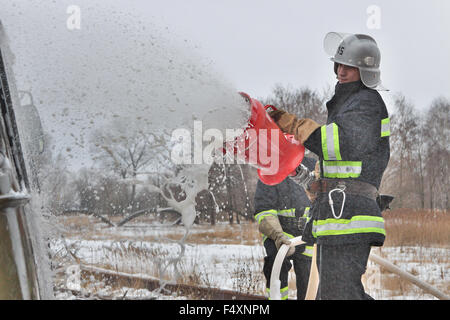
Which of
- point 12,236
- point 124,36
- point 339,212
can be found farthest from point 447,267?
point 12,236

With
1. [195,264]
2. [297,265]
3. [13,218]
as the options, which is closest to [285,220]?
[297,265]

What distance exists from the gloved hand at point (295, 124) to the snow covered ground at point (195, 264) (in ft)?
8.33

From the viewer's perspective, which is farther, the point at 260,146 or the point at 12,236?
the point at 260,146

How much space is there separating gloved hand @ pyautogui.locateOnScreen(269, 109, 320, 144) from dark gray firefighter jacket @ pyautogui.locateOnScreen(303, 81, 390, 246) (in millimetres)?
48

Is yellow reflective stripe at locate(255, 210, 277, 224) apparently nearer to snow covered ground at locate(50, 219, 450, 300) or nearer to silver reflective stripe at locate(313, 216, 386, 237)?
silver reflective stripe at locate(313, 216, 386, 237)

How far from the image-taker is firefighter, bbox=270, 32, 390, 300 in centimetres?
246

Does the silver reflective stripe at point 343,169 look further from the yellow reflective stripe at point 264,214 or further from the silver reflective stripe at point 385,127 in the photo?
the yellow reflective stripe at point 264,214

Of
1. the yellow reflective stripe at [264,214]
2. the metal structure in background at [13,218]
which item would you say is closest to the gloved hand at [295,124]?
the yellow reflective stripe at [264,214]

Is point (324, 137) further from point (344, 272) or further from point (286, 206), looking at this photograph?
point (286, 206)

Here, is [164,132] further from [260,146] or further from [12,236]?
[12,236]

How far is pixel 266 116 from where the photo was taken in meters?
2.55

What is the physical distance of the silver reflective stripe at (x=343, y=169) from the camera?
8.38ft

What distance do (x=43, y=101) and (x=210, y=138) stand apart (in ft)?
3.39

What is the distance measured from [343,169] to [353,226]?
355 mm
